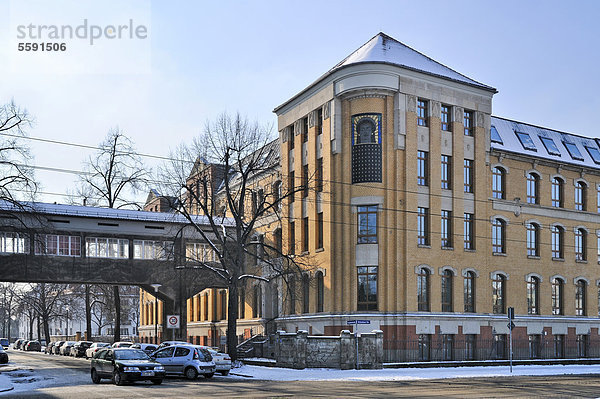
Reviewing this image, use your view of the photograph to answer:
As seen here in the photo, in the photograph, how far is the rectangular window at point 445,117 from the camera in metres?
45.6

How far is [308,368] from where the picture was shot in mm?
37500

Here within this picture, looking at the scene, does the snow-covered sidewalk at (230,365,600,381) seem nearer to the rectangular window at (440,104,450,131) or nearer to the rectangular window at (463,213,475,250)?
the rectangular window at (463,213,475,250)

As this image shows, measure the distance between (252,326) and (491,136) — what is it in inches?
889

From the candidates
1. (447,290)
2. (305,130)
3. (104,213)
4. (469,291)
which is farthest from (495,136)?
(104,213)

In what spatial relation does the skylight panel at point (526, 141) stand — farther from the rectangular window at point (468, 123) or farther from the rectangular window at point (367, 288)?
the rectangular window at point (367, 288)

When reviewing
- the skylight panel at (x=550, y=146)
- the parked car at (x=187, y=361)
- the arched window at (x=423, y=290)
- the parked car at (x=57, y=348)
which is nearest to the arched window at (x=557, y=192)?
the skylight panel at (x=550, y=146)

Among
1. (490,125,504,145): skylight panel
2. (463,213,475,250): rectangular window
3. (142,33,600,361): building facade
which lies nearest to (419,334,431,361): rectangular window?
(142,33,600,361): building facade

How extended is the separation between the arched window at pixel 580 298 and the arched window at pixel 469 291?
10236mm

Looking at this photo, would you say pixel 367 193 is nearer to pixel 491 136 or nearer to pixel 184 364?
pixel 491 136

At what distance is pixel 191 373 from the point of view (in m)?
31.6

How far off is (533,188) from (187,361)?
29.1 meters

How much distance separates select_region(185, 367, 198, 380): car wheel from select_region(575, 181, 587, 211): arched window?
33.2 metres

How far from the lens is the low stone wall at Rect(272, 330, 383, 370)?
120 feet

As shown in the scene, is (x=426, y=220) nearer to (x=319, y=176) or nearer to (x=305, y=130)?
(x=319, y=176)
